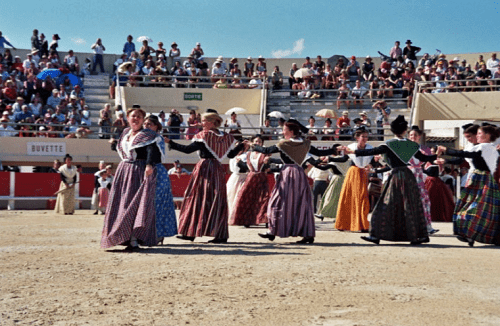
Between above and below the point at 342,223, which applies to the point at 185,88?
above

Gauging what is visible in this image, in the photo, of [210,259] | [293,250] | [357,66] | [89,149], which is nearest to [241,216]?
[293,250]

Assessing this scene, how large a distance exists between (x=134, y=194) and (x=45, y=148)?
16327mm

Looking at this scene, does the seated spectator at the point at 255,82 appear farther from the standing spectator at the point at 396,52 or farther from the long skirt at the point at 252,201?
the long skirt at the point at 252,201

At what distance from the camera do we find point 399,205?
1015 cm

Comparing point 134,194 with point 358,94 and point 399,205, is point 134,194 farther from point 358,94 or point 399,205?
point 358,94

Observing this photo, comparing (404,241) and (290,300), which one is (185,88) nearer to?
(404,241)

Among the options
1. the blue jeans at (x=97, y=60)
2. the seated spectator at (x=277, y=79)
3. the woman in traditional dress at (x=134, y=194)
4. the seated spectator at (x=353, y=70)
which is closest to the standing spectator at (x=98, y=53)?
the blue jeans at (x=97, y=60)

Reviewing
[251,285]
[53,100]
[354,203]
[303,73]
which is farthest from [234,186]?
[303,73]

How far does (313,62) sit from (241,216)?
17.3 metres

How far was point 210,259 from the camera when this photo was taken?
809 centimetres

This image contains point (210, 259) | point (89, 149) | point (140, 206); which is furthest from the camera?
point (89, 149)

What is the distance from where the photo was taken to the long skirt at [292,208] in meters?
10.5

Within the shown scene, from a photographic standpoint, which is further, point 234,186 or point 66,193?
point 66,193

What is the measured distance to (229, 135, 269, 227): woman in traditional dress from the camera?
14570 millimetres
